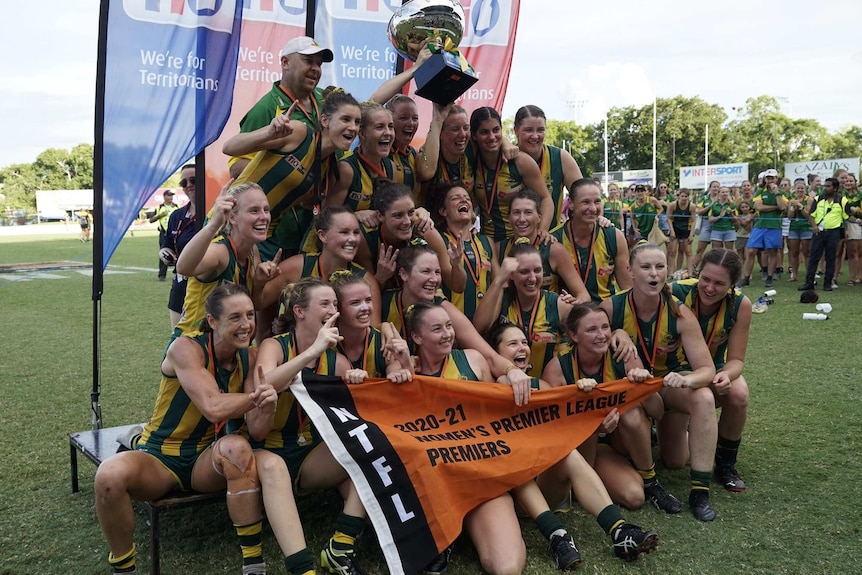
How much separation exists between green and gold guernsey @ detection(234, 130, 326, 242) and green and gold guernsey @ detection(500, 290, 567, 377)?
145cm

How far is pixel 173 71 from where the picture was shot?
455 cm

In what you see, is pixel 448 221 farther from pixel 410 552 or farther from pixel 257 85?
pixel 257 85

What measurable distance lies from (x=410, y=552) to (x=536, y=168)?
288cm

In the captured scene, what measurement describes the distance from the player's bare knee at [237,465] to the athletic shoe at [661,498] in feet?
7.11

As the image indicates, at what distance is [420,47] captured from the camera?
451 cm

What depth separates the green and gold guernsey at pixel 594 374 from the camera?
12.5ft

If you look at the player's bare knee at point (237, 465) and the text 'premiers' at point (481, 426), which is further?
the text 'premiers' at point (481, 426)

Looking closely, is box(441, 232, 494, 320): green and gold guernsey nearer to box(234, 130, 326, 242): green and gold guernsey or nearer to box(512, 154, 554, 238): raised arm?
box(512, 154, 554, 238): raised arm

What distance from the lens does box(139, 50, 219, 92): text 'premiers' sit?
4395 millimetres

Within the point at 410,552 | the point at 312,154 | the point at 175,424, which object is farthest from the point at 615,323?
the point at 175,424

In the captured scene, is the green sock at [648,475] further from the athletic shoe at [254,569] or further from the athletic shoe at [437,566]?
the athletic shoe at [254,569]

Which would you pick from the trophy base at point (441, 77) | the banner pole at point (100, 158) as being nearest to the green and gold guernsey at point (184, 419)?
the banner pole at point (100, 158)

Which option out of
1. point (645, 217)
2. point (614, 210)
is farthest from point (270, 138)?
point (614, 210)

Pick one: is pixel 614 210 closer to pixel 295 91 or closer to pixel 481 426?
pixel 295 91
